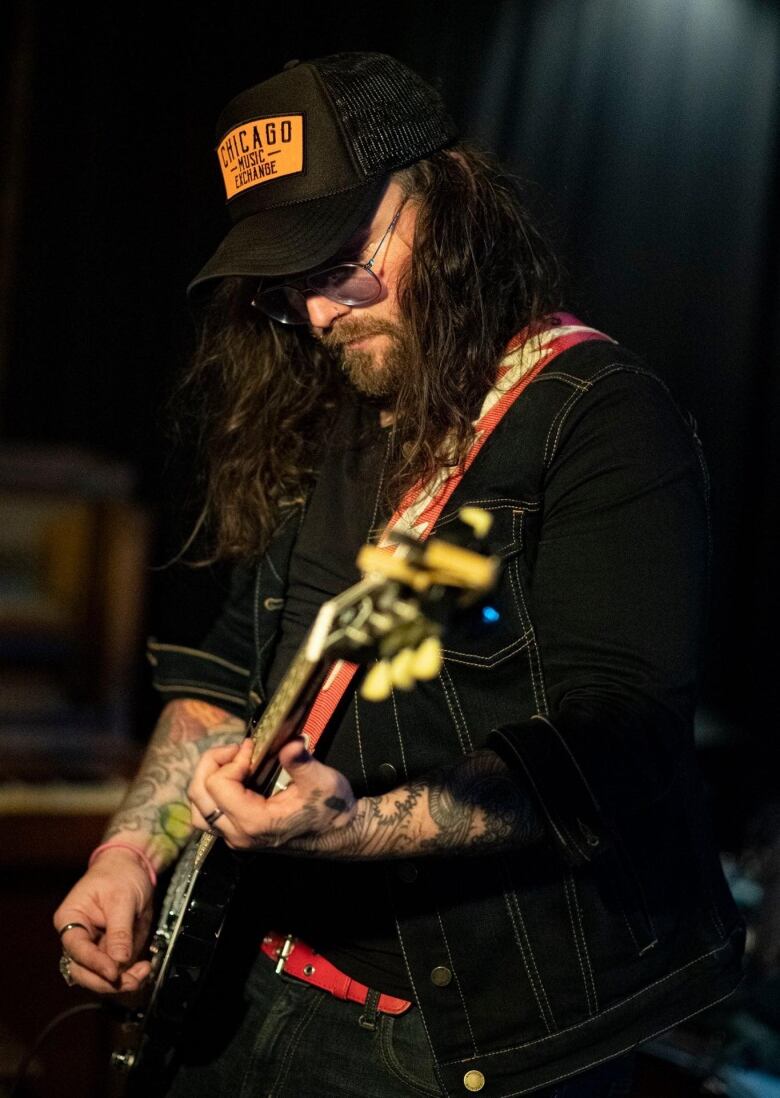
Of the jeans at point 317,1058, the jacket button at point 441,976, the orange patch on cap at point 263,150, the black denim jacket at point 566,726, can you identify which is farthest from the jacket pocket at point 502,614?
the orange patch on cap at point 263,150

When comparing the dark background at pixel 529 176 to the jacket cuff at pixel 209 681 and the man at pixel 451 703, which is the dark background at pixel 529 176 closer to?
the jacket cuff at pixel 209 681

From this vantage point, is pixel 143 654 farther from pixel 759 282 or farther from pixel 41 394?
pixel 759 282

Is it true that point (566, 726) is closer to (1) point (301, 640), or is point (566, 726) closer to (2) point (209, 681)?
(1) point (301, 640)

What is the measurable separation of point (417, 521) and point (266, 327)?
692 millimetres

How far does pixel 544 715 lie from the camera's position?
1.46m

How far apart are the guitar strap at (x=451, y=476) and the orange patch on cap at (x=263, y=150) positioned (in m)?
0.43

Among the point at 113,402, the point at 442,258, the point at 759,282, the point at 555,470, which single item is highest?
the point at 442,258

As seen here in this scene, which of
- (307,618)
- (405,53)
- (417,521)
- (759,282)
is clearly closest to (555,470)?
(417,521)

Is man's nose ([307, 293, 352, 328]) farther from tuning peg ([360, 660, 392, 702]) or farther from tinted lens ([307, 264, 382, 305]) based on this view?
tuning peg ([360, 660, 392, 702])

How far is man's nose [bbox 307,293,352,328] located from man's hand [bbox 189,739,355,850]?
29.0 inches

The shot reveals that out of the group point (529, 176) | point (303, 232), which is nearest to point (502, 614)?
point (303, 232)

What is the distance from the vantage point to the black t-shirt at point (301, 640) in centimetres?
171

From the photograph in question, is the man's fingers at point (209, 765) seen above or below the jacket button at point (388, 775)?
above

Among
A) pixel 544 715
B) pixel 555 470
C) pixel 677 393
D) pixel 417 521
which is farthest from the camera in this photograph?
pixel 677 393
